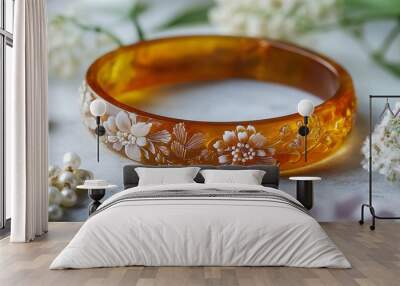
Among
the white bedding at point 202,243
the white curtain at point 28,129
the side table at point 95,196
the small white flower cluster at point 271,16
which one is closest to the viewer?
the white bedding at point 202,243

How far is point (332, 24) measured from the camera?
7.60m

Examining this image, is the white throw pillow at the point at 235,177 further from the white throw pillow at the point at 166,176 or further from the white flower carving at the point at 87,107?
the white flower carving at the point at 87,107

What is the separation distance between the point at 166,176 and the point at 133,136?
0.82 m

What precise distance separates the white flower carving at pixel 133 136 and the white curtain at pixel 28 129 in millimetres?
1071

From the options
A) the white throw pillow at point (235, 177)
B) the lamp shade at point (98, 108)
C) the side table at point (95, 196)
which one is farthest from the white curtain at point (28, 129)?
the white throw pillow at point (235, 177)

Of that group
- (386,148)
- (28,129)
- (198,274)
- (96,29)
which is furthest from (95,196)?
Result: (386,148)

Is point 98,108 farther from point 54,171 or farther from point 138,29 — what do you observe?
point 138,29

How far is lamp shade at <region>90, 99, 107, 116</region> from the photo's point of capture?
723 cm

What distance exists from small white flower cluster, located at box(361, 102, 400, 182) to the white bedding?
304cm

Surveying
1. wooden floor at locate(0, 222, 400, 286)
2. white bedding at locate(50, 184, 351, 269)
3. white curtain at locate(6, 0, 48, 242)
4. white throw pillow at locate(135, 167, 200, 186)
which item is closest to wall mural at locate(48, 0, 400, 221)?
white throw pillow at locate(135, 167, 200, 186)

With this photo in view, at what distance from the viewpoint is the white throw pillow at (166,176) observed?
6.88 m

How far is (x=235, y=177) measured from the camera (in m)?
6.87

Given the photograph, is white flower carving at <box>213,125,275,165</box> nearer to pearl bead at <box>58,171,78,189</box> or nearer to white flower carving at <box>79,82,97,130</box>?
white flower carving at <box>79,82,97,130</box>

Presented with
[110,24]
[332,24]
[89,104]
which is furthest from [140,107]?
[332,24]
